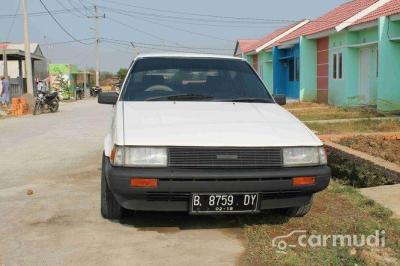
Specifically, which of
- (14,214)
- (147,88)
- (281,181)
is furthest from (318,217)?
(14,214)

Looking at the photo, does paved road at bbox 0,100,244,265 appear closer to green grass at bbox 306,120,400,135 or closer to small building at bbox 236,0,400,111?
green grass at bbox 306,120,400,135

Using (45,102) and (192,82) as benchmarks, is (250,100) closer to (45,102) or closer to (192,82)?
(192,82)

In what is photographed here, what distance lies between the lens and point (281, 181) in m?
4.44

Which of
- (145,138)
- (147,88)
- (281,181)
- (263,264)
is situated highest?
(147,88)

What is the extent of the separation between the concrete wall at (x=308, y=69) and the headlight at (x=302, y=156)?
823 inches

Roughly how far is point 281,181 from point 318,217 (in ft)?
3.16

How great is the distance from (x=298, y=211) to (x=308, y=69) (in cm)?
2089

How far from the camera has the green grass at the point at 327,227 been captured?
404cm

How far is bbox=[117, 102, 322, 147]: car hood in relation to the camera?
4.40 m

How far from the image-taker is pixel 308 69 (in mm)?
25172

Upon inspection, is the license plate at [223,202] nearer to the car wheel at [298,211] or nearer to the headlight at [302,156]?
the headlight at [302,156]

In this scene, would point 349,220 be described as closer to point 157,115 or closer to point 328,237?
point 328,237

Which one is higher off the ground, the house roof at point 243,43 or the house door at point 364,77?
the house roof at point 243,43

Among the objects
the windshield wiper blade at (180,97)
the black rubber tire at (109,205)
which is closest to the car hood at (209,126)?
the windshield wiper blade at (180,97)
